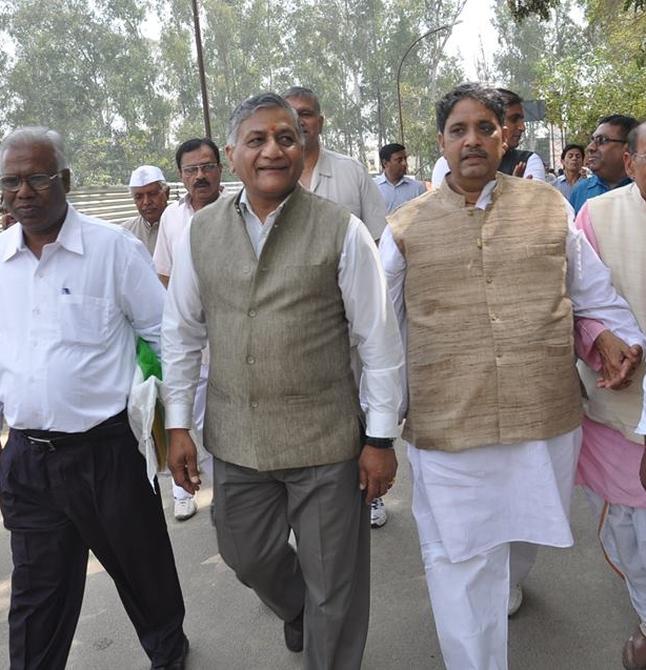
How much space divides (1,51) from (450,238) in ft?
210

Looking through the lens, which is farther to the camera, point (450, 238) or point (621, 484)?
point (621, 484)

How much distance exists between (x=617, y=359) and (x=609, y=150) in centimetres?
207

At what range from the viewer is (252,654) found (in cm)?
268

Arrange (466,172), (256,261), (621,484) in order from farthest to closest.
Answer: (621,484)
(466,172)
(256,261)

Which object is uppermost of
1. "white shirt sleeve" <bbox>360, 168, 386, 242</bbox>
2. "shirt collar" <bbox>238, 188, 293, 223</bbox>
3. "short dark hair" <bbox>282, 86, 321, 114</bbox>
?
"short dark hair" <bbox>282, 86, 321, 114</bbox>

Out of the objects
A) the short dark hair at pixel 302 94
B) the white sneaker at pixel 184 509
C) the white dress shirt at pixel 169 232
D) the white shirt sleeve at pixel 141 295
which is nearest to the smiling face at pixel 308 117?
the short dark hair at pixel 302 94

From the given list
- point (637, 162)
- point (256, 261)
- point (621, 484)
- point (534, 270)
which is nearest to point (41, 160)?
point (256, 261)

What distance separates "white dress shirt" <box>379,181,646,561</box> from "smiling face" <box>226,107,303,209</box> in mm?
430

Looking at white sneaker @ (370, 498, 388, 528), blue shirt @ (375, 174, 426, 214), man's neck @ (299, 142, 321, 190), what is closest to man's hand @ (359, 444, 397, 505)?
white sneaker @ (370, 498, 388, 528)

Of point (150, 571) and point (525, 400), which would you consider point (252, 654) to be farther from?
point (525, 400)

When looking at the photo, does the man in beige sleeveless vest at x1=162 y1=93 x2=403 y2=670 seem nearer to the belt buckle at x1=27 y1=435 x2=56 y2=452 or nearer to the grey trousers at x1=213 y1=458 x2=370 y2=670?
the grey trousers at x1=213 y1=458 x2=370 y2=670

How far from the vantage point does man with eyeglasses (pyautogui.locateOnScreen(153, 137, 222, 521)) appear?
12.4 ft

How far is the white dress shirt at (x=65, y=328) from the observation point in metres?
2.21

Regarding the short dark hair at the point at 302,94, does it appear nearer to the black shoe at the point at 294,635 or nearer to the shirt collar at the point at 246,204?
the shirt collar at the point at 246,204
